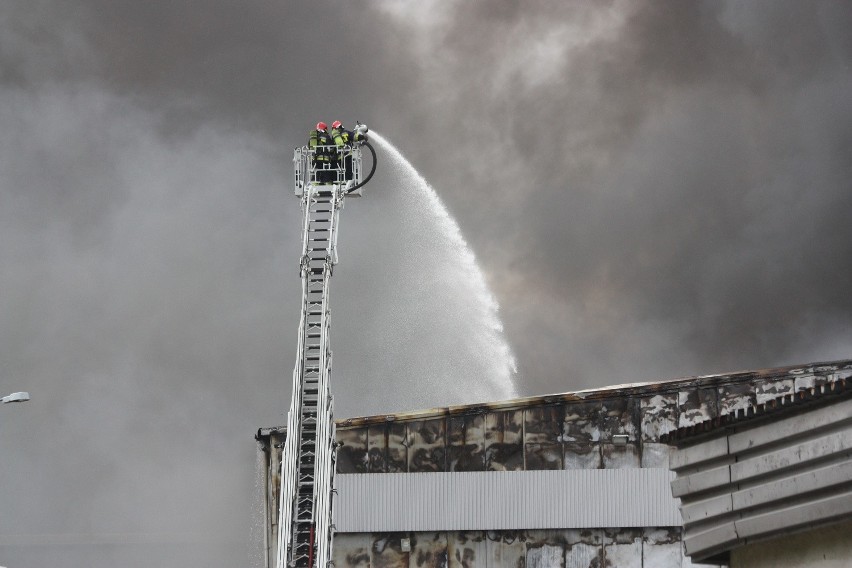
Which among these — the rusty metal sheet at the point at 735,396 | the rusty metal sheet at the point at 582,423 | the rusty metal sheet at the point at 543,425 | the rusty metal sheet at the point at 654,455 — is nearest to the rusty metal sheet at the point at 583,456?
the rusty metal sheet at the point at 582,423

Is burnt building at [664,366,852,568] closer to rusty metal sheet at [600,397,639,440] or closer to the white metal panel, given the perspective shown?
the white metal panel

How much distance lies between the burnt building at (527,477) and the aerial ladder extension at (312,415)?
17.0 feet

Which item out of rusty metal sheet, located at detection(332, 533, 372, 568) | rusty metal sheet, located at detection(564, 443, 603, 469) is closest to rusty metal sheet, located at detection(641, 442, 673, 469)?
rusty metal sheet, located at detection(564, 443, 603, 469)

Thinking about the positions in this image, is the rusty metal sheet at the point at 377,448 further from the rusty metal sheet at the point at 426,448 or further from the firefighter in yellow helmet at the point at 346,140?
the firefighter in yellow helmet at the point at 346,140

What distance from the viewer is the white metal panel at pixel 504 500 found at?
121 ft

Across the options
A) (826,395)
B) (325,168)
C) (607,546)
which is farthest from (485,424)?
(826,395)

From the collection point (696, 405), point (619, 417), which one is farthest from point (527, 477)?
point (696, 405)

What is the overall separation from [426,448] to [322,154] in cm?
992

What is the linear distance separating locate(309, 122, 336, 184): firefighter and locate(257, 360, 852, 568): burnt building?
826cm

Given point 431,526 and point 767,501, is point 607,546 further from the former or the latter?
point 767,501

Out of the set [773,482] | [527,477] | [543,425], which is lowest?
[773,482]

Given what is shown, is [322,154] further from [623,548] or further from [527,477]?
[623,548]

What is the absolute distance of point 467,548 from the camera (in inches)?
1448

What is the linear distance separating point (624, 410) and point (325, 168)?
1199 centimetres
